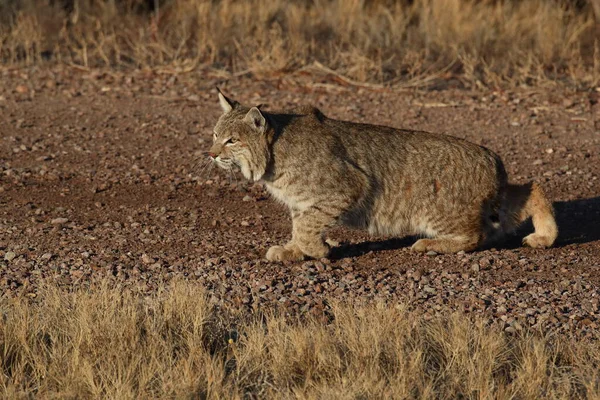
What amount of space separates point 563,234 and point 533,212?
64 centimetres

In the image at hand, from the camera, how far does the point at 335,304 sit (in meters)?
5.92

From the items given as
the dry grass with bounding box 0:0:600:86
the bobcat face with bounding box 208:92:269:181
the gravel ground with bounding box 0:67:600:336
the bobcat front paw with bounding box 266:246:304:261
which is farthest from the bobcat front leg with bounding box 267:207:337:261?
the dry grass with bounding box 0:0:600:86

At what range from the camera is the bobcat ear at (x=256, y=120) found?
7000mm

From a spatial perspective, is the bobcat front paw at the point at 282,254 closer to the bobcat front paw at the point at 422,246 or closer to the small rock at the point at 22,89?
the bobcat front paw at the point at 422,246

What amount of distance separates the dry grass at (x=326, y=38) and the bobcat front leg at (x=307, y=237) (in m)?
5.62

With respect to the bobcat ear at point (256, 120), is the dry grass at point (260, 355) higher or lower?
lower

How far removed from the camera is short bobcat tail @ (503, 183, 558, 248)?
7.48m

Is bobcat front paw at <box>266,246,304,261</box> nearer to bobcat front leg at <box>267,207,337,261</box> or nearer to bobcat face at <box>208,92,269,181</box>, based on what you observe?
bobcat front leg at <box>267,207,337,261</box>

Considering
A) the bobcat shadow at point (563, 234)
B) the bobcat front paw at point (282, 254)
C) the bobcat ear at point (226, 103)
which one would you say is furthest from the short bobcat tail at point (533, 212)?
the bobcat ear at point (226, 103)

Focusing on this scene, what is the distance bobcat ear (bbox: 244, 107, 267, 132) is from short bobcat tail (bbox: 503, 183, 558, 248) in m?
1.97

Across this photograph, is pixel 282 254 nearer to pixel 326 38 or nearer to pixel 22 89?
pixel 22 89

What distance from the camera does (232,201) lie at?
8.78m

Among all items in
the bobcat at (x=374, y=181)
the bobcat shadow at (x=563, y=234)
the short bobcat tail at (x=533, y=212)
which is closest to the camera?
the bobcat at (x=374, y=181)

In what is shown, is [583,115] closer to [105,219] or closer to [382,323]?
[105,219]
